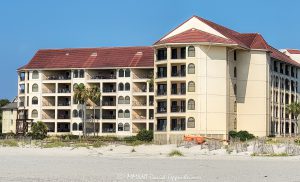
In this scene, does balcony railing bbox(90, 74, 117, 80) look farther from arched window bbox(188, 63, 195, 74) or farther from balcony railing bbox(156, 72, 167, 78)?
arched window bbox(188, 63, 195, 74)

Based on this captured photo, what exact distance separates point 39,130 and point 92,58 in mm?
16872

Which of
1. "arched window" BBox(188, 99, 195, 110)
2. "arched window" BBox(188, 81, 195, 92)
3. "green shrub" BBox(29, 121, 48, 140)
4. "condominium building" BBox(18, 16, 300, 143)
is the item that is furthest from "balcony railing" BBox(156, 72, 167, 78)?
"green shrub" BBox(29, 121, 48, 140)

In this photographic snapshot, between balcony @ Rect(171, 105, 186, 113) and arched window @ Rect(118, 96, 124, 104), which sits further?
arched window @ Rect(118, 96, 124, 104)

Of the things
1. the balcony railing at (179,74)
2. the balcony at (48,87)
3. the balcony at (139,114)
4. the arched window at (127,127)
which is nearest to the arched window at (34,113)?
the balcony at (48,87)

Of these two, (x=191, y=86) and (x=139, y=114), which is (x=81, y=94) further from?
(x=191, y=86)

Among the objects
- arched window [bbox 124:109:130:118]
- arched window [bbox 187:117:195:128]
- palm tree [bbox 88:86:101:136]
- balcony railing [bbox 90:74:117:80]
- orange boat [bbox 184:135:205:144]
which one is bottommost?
orange boat [bbox 184:135:205:144]

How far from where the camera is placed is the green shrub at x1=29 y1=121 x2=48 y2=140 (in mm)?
104500

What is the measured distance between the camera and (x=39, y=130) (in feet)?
350

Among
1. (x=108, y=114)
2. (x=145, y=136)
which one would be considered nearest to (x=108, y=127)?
(x=108, y=114)

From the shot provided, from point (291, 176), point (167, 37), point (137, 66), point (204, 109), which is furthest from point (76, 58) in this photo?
point (291, 176)

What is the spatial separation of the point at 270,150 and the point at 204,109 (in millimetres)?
26123

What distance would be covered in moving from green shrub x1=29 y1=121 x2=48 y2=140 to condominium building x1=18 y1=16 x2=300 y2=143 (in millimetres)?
5613

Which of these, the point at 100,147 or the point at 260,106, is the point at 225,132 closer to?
the point at 260,106

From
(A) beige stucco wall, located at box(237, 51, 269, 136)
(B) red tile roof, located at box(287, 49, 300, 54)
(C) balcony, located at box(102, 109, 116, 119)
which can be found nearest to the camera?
(A) beige stucco wall, located at box(237, 51, 269, 136)
